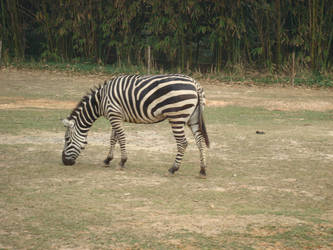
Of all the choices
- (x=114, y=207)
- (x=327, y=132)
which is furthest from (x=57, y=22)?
(x=114, y=207)

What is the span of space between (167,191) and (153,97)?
154 centimetres

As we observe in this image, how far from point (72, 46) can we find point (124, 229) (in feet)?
56.2

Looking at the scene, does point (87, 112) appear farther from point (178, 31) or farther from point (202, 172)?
point (178, 31)

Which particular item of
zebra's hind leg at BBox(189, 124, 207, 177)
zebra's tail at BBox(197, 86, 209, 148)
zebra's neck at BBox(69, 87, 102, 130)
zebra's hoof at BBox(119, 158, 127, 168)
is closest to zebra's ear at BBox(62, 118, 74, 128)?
zebra's neck at BBox(69, 87, 102, 130)

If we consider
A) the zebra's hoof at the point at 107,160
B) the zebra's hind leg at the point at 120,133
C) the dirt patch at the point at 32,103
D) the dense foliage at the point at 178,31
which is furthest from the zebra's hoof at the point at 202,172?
the dense foliage at the point at 178,31

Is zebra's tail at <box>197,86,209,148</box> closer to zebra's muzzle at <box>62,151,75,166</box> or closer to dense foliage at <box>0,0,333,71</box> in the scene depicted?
zebra's muzzle at <box>62,151,75,166</box>

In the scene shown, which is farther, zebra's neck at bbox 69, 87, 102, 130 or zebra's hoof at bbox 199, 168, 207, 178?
zebra's neck at bbox 69, 87, 102, 130

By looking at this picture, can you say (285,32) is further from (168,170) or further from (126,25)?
(168,170)

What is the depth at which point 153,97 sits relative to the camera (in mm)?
7266

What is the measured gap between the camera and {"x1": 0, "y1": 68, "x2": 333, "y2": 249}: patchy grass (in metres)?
4.77

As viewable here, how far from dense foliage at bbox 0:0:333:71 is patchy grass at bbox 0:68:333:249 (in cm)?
710

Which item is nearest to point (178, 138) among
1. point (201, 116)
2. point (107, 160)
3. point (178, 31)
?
point (201, 116)

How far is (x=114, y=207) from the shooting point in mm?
5637

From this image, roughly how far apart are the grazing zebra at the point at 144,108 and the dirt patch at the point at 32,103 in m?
5.68
